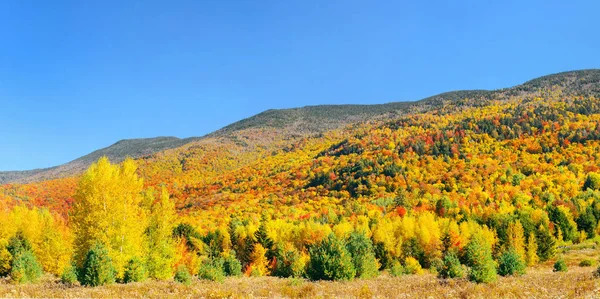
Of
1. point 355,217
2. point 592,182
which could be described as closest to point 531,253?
point 355,217

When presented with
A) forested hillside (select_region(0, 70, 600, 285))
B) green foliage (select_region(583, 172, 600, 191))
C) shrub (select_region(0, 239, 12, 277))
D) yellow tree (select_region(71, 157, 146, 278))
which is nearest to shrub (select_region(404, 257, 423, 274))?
forested hillside (select_region(0, 70, 600, 285))

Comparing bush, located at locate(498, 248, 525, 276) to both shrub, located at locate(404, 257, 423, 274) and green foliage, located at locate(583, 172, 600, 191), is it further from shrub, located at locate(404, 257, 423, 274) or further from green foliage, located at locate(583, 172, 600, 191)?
green foliage, located at locate(583, 172, 600, 191)

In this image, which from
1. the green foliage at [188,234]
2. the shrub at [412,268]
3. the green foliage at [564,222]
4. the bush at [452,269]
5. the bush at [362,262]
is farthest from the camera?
the green foliage at [564,222]

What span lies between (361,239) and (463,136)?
16226cm

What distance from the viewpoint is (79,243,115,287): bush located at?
80.8ft

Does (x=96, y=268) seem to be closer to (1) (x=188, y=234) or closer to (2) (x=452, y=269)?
(2) (x=452, y=269)

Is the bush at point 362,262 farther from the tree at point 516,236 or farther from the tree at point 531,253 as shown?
the tree at point 531,253

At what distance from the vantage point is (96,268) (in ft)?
81.0

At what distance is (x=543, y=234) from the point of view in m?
69.5

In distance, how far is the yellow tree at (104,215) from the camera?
91.0 feet

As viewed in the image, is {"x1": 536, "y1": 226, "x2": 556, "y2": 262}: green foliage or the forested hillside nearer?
the forested hillside

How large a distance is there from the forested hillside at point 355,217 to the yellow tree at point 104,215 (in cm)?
8

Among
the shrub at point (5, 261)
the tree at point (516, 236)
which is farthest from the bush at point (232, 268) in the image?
the tree at point (516, 236)

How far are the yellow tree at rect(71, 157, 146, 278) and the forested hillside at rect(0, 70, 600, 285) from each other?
82 mm
